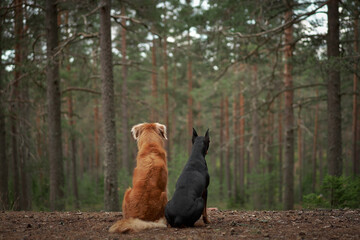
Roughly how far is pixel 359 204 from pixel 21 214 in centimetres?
1057

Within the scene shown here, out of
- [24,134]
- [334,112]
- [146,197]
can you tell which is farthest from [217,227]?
[24,134]

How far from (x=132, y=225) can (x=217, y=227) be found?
5.38 feet

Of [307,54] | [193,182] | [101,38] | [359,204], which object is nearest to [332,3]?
[307,54]

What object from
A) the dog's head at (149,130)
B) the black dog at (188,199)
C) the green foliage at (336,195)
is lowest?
the green foliage at (336,195)

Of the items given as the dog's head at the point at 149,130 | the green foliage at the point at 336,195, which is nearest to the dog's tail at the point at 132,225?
the dog's head at the point at 149,130

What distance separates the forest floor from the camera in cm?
507

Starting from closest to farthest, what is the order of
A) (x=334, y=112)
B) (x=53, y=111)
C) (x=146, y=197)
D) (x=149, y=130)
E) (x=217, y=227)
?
(x=146, y=197)
(x=217, y=227)
(x=149, y=130)
(x=334, y=112)
(x=53, y=111)

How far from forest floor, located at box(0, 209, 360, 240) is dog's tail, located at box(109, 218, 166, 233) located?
12 centimetres

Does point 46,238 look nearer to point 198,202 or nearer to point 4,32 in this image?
point 198,202

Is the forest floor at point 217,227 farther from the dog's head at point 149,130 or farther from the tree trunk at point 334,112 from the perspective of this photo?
the tree trunk at point 334,112

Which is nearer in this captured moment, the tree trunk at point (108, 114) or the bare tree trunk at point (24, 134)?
the tree trunk at point (108, 114)

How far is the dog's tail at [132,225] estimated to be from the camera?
539cm

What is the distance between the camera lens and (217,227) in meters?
5.87

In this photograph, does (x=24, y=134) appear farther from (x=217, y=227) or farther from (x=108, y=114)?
(x=217, y=227)
